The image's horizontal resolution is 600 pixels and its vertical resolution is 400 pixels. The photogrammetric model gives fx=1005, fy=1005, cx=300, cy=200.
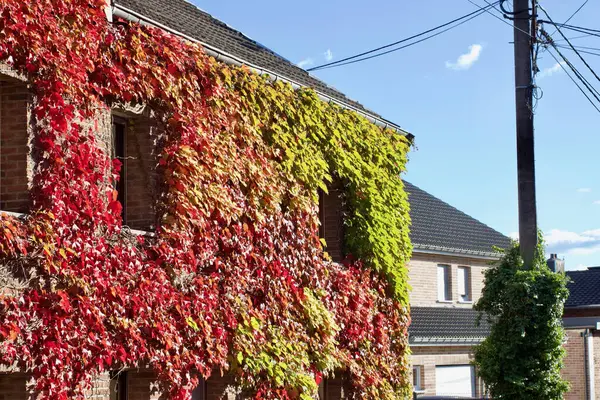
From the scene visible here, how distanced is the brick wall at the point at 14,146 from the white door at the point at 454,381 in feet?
81.0

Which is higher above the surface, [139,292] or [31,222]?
[31,222]

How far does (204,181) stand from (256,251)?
61.6 inches

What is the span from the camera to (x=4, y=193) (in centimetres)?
1079

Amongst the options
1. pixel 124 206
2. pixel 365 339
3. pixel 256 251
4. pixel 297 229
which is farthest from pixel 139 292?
pixel 365 339

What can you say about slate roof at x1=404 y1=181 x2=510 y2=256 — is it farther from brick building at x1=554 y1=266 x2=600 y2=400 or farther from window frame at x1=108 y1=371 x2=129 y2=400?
window frame at x1=108 y1=371 x2=129 y2=400

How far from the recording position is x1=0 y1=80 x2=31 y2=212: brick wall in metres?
10.8

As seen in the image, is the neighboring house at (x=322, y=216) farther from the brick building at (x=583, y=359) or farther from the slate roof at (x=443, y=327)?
the brick building at (x=583, y=359)

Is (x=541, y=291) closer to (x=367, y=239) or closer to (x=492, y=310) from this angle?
(x=492, y=310)

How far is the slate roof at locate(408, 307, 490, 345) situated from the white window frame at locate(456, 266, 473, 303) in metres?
0.65

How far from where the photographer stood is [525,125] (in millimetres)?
17859

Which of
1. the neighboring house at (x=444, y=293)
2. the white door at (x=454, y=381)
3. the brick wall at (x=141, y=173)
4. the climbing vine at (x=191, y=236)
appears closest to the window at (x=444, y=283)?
the neighboring house at (x=444, y=293)

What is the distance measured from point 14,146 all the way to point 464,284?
28.7 metres

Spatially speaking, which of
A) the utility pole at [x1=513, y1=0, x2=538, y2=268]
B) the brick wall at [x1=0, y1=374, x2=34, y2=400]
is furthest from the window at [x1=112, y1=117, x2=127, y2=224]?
the utility pole at [x1=513, y1=0, x2=538, y2=268]

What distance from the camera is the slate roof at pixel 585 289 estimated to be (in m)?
46.7
